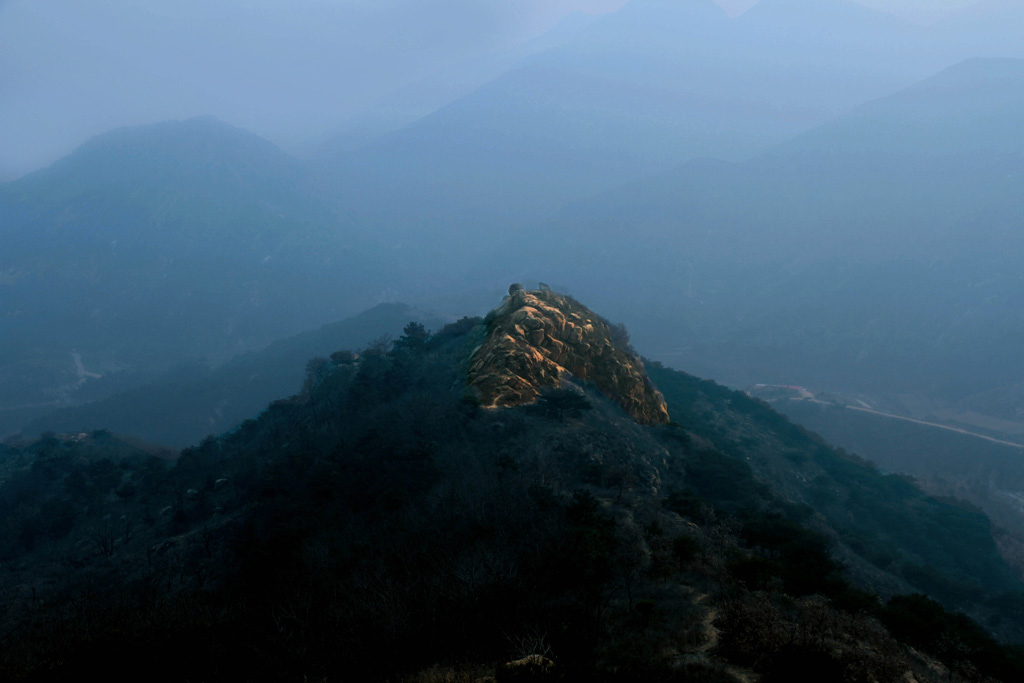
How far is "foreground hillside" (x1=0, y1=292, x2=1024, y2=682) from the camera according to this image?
14305mm

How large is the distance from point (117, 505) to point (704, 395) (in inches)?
3076

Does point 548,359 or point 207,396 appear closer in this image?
point 548,359

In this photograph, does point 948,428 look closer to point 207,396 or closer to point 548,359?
point 548,359

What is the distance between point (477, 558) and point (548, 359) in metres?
28.3

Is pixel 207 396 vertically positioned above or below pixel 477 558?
above

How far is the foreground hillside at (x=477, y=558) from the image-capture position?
563 inches

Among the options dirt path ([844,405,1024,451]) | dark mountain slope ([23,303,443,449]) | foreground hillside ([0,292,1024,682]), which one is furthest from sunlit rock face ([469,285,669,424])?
dark mountain slope ([23,303,443,449])

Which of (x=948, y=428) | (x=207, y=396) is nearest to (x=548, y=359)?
(x=948, y=428)

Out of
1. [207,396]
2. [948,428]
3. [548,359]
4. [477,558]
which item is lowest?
[948,428]

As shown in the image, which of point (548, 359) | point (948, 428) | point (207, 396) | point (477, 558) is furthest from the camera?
point (207, 396)

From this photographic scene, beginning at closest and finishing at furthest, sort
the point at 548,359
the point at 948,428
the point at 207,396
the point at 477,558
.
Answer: the point at 477,558 → the point at 548,359 → the point at 948,428 → the point at 207,396

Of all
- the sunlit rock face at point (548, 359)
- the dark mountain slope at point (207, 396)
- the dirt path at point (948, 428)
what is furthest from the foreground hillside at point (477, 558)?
the dark mountain slope at point (207, 396)

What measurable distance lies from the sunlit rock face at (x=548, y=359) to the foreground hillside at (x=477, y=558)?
902 mm

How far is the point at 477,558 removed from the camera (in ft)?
57.7
